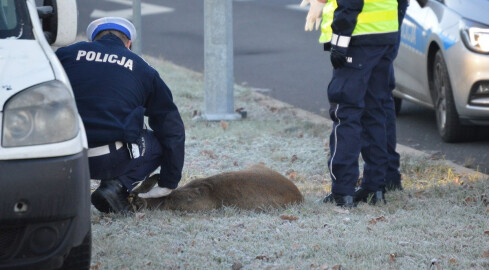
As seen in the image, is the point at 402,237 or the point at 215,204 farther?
the point at 215,204

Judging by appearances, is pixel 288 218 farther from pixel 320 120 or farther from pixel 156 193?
pixel 320 120

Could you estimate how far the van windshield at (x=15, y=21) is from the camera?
4371 millimetres

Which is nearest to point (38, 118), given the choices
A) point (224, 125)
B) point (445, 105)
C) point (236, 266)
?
point (236, 266)

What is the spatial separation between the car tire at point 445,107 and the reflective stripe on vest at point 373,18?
7.71ft

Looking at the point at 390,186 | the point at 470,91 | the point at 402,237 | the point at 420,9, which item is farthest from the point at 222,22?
the point at 402,237

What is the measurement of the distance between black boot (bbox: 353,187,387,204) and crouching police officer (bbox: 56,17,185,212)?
4.30 feet

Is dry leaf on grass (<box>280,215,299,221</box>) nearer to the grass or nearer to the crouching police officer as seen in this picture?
the grass

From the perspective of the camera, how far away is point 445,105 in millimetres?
8445

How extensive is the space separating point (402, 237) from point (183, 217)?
4.18 feet

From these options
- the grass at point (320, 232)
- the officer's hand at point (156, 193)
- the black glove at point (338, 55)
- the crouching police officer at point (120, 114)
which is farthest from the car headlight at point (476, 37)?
the officer's hand at point (156, 193)

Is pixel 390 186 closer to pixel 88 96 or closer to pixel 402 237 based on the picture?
pixel 402 237

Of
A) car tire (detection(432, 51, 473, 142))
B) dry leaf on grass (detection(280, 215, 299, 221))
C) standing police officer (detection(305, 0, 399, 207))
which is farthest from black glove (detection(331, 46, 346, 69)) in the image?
car tire (detection(432, 51, 473, 142))

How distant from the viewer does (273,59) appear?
14.1 metres

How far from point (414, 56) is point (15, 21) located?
5.19 m
